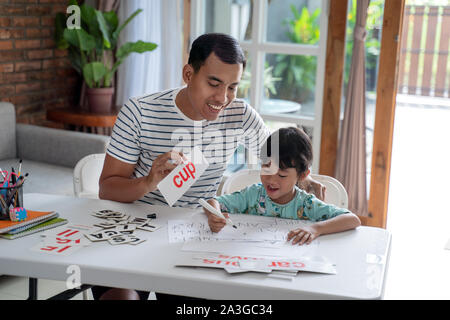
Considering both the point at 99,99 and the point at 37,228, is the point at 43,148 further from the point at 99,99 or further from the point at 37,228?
the point at 37,228

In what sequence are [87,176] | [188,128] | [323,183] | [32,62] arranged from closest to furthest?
1. [188,128]
2. [323,183]
3. [87,176]
4. [32,62]

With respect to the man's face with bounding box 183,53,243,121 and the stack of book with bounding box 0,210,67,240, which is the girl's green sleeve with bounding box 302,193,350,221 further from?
the stack of book with bounding box 0,210,67,240

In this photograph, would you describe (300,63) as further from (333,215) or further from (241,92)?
(333,215)

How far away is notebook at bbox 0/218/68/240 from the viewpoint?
151cm

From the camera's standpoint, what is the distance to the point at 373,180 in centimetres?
332

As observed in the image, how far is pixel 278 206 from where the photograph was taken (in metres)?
1.75

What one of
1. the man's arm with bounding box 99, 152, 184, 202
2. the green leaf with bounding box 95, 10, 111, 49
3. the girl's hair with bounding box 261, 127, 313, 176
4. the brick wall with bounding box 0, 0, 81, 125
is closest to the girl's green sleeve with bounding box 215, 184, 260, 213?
the girl's hair with bounding box 261, 127, 313, 176

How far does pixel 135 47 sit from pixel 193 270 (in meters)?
2.51

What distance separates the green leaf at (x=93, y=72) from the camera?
12.0ft

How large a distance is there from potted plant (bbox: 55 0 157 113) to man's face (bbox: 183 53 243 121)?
186 cm

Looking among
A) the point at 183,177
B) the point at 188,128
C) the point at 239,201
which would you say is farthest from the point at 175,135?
the point at 239,201

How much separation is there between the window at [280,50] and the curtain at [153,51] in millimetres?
148

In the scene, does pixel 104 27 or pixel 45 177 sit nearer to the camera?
pixel 45 177

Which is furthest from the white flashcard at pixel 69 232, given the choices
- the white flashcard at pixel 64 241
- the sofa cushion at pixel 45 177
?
the sofa cushion at pixel 45 177
